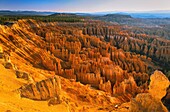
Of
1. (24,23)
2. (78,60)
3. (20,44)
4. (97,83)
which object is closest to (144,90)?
(97,83)

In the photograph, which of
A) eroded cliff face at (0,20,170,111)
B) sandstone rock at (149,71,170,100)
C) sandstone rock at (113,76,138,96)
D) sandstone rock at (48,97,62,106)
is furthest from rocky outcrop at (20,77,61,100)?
sandstone rock at (113,76,138,96)

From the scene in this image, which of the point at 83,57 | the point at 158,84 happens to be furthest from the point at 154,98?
the point at 83,57

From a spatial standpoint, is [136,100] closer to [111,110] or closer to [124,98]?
[111,110]

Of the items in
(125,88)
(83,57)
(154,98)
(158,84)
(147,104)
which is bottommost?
(125,88)

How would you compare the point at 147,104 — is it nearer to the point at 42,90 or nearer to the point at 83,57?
the point at 42,90

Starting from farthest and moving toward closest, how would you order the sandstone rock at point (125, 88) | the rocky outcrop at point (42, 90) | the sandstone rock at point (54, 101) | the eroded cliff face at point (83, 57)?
the eroded cliff face at point (83, 57)
the sandstone rock at point (125, 88)
the sandstone rock at point (54, 101)
the rocky outcrop at point (42, 90)

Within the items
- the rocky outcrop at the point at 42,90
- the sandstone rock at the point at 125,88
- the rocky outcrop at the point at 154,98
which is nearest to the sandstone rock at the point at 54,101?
the rocky outcrop at the point at 42,90

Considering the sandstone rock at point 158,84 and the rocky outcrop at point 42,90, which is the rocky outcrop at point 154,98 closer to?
the sandstone rock at point 158,84
